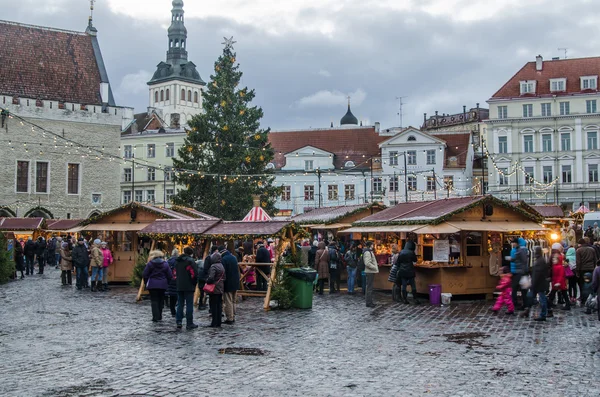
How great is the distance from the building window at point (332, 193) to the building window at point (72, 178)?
71.1ft

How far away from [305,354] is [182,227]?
369 inches

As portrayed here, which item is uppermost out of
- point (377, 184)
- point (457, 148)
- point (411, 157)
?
point (457, 148)

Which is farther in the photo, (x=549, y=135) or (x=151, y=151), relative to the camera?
(x=151, y=151)

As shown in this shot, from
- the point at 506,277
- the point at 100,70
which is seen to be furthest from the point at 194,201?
the point at 506,277

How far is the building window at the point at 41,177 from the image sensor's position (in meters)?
50.2

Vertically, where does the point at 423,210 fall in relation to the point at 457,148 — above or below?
below

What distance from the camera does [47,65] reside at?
51750mm

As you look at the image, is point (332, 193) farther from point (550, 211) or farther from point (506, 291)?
point (506, 291)

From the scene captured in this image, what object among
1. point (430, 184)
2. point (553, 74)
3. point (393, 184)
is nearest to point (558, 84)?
point (553, 74)

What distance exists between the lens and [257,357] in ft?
36.2

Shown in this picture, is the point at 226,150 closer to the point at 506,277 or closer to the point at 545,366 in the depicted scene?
the point at 506,277

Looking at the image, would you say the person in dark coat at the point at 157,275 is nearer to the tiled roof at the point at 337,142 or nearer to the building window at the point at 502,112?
the tiled roof at the point at 337,142

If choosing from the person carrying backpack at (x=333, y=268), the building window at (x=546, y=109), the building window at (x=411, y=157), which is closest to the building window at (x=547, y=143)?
the building window at (x=546, y=109)

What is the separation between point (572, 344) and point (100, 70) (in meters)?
48.2
